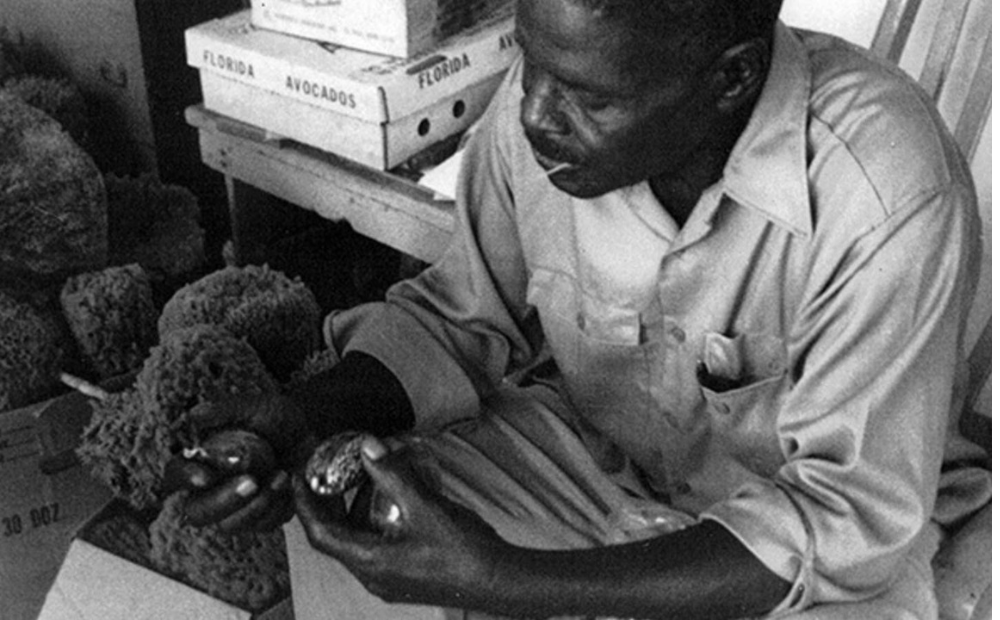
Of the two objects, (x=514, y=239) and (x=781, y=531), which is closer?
(x=781, y=531)

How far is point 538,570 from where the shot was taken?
114 centimetres

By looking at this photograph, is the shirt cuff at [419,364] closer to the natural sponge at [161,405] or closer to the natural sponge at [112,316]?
the natural sponge at [161,405]

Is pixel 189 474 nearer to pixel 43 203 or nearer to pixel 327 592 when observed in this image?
pixel 327 592

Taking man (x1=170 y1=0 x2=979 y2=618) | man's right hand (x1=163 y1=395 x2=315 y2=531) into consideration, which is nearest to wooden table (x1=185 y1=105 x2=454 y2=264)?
man (x1=170 y1=0 x2=979 y2=618)

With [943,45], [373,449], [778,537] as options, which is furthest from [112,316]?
[943,45]

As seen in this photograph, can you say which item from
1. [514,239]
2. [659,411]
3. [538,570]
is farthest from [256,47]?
[538,570]

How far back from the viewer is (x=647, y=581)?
3.71 ft

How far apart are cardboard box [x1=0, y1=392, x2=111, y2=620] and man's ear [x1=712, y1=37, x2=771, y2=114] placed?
1.09m

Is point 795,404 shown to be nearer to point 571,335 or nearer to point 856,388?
point 856,388

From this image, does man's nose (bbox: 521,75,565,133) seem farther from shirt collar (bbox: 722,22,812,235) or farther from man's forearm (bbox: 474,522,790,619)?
man's forearm (bbox: 474,522,790,619)

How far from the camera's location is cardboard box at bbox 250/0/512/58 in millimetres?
1762

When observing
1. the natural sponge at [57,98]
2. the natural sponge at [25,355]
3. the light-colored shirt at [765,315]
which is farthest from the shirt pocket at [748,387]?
the natural sponge at [57,98]

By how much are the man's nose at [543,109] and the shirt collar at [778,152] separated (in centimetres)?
18

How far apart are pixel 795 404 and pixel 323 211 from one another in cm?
94
